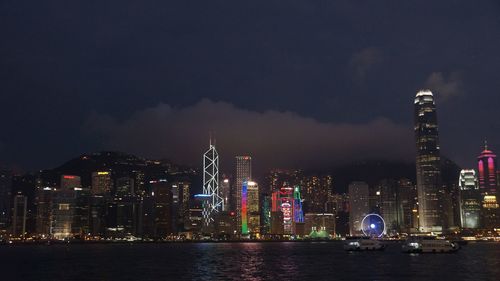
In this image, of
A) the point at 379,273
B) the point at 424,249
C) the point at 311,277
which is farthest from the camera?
the point at 424,249

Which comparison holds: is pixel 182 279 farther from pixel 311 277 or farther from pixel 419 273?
pixel 419 273

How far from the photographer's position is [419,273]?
301 feet

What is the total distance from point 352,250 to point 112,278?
418 ft

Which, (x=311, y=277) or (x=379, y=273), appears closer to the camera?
(x=311, y=277)

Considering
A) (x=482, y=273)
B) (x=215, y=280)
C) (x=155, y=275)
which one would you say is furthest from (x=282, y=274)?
(x=482, y=273)

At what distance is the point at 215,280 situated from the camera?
81562mm

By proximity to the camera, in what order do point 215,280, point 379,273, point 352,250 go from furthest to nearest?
1. point 352,250
2. point 379,273
3. point 215,280

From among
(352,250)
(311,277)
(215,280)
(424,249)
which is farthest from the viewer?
(352,250)

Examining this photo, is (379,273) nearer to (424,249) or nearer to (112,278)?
(112,278)

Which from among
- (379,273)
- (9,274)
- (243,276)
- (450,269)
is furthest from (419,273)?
(9,274)

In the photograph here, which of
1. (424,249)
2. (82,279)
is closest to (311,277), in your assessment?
(82,279)

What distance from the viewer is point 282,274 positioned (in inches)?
3590

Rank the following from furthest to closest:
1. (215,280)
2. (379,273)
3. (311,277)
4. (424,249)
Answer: (424,249), (379,273), (311,277), (215,280)

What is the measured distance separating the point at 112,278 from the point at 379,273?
41.8m
